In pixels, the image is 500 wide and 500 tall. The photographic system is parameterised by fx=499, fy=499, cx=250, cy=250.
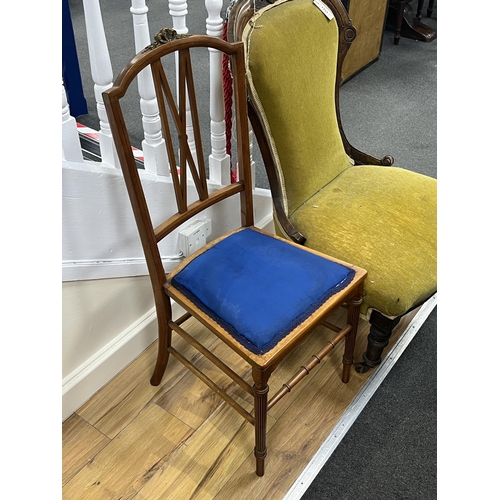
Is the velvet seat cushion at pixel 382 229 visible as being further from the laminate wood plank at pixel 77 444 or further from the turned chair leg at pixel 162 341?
the laminate wood plank at pixel 77 444

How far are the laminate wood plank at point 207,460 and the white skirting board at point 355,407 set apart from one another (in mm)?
Result: 163

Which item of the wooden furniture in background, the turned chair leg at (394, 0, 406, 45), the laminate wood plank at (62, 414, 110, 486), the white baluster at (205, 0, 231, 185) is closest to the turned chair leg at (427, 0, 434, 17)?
the turned chair leg at (394, 0, 406, 45)

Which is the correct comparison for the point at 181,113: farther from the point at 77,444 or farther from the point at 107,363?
the point at 77,444

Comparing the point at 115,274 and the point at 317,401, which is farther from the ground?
the point at 115,274

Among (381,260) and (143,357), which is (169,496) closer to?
(143,357)

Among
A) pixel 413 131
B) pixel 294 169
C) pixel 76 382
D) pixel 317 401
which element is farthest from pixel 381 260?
pixel 413 131

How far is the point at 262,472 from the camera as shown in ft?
4.36

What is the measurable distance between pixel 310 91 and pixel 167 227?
0.61 meters

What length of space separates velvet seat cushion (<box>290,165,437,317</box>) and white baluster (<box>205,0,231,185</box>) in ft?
0.93

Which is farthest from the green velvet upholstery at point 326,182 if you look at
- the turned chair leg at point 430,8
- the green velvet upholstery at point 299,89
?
the turned chair leg at point 430,8

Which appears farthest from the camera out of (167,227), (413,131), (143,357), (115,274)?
(413,131)

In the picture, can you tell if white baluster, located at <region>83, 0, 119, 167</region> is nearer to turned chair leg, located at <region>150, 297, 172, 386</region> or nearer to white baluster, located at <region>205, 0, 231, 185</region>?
white baluster, located at <region>205, 0, 231, 185</region>

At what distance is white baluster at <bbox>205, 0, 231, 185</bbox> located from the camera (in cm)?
140

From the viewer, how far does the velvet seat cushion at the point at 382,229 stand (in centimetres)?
135
